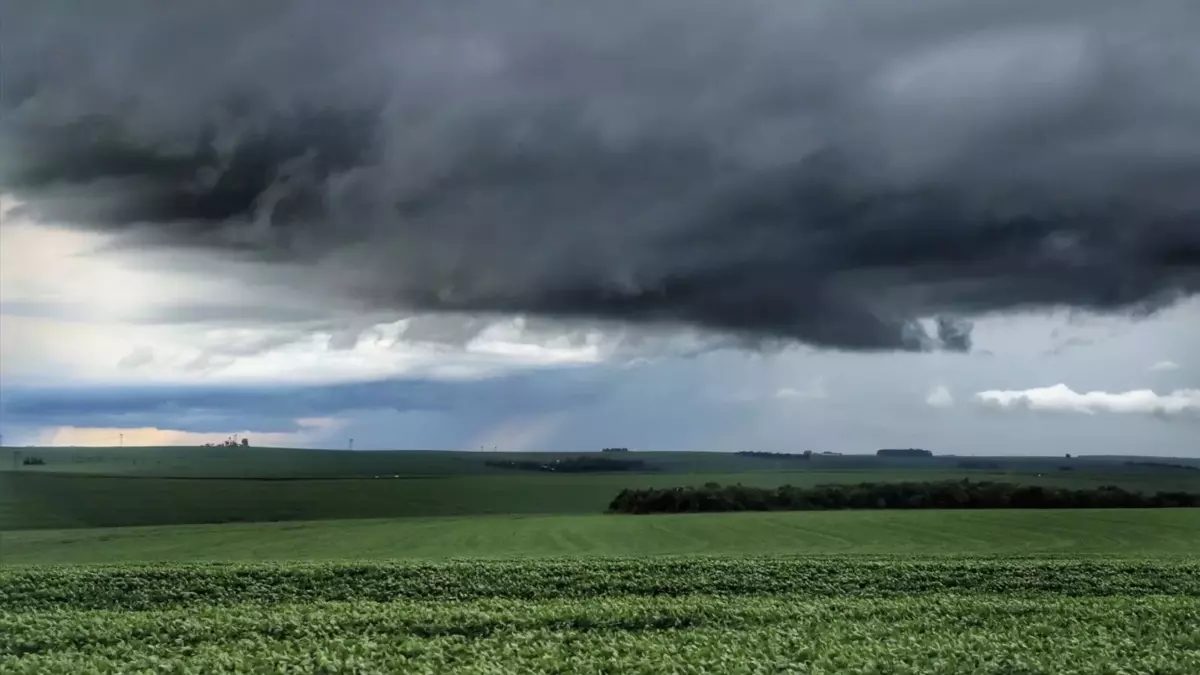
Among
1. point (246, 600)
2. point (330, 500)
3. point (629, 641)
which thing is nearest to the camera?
point (629, 641)

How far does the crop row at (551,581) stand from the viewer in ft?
99.3

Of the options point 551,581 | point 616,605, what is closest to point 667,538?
point 551,581

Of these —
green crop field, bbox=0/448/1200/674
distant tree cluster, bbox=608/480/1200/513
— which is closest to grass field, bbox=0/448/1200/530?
distant tree cluster, bbox=608/480/1200/513

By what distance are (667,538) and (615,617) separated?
110 ft

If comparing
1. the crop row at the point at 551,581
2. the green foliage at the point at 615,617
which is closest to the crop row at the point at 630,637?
the green foliage at the point at 615,617

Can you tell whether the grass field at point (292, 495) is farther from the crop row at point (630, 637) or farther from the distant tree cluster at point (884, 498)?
the crop row at point (630, 637)

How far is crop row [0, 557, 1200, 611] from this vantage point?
1192 inches

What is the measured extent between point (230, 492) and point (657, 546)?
298 feet

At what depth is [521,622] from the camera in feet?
78.5

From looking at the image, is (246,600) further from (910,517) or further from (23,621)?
(910,517)

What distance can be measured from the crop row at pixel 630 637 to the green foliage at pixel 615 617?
7 centimetres

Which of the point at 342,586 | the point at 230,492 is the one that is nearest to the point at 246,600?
the point at 342,586

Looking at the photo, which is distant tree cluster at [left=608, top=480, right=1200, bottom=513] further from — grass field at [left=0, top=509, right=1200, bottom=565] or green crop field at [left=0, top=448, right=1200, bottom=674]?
green crop field at [left=0, top=448, right=1200, bottom=674]

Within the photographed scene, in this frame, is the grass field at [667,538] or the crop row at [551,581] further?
the grass field at [667,538]
